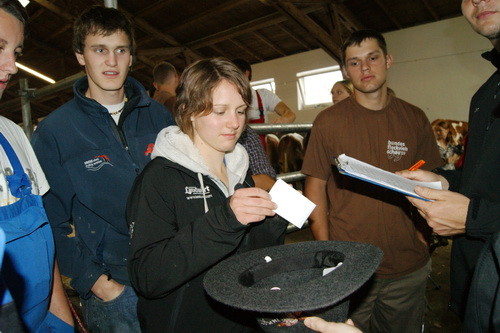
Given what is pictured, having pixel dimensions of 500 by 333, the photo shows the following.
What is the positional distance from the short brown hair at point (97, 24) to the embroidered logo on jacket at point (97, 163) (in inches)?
23.8

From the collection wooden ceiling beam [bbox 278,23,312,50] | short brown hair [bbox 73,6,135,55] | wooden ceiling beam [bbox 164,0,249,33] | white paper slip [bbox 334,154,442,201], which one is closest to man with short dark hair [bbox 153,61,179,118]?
short brown hair [bbox 73,6,135,55]

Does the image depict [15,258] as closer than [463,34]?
Yes

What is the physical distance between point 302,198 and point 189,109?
2.05 ft

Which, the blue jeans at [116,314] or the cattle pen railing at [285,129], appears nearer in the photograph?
the blue jeans at [116,314]

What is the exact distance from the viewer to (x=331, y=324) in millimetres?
741

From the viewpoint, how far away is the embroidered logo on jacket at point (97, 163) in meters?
1.52

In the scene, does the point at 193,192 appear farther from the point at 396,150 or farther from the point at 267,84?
the point at 267,84

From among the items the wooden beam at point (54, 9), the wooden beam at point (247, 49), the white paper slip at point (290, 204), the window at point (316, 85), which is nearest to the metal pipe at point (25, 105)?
the white paper slip at point (290, 204)

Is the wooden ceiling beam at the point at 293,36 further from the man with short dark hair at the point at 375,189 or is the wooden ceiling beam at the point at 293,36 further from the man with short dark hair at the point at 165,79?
the man with short dark hair at the point at 375,189

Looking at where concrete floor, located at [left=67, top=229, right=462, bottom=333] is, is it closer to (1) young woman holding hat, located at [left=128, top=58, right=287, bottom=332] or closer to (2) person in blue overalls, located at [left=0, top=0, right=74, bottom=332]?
(2) person in blue overalls, located at [left=0, top=0, right=74, bottom=332]

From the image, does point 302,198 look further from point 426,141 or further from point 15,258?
point 426,141

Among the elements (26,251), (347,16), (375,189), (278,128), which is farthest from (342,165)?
(347,16)

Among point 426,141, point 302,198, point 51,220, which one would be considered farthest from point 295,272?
point 426,141

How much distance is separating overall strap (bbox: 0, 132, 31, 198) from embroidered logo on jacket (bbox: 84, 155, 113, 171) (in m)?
0.34
